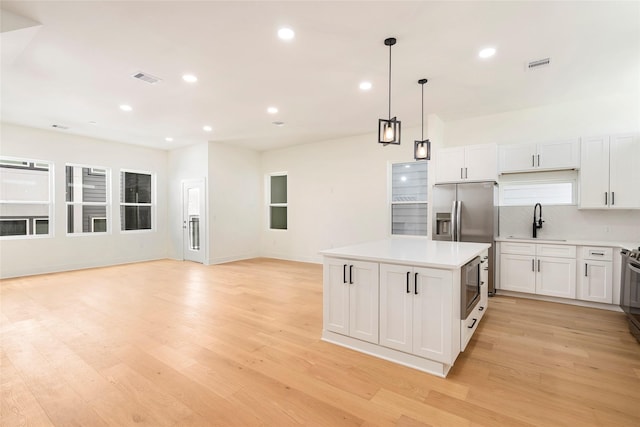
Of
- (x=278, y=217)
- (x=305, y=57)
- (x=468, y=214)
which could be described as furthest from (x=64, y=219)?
(x=468, y=214)

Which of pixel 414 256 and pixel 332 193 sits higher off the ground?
pixel 332 193

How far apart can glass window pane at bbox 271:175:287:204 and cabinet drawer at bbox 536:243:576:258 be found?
19.0 feet

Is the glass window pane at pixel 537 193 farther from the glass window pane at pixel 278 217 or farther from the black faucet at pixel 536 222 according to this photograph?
the glass window pane at pixel 278 217

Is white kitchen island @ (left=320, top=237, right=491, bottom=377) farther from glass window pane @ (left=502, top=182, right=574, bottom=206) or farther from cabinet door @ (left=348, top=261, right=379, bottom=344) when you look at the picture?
glass window pane @ (left=502, top=182, right=574, bottom=206)

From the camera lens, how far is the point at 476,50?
3.14 m

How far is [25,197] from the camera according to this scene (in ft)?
19.7

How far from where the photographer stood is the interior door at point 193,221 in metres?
7.30

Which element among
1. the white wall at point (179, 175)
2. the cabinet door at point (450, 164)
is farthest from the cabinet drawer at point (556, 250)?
the white wall at point (179, 175)

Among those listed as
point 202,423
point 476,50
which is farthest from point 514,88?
point 202,423

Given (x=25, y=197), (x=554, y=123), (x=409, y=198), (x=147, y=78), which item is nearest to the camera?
(x=147, y=78)

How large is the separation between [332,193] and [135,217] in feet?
16.7

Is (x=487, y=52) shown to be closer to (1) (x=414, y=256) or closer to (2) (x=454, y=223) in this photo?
(1) (x=414, y=256)

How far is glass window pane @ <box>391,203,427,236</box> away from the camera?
19.8 feet

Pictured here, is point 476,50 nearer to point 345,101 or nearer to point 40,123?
point 345,101
